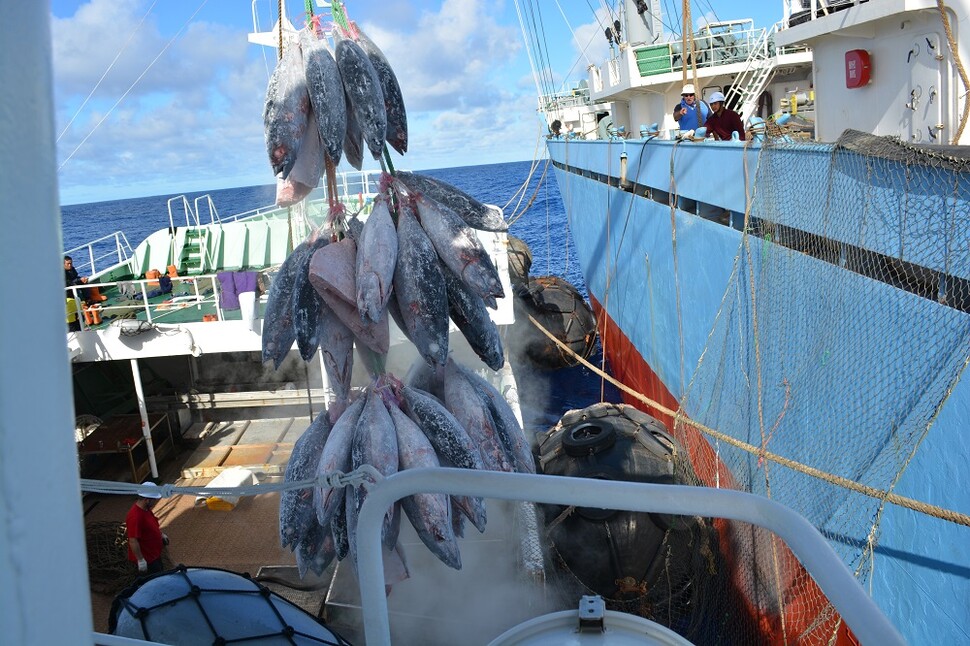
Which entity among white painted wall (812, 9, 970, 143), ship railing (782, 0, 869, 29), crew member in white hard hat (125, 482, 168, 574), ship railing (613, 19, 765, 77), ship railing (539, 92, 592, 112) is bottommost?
crew member in white hard hat (125, 482, 168, 574)

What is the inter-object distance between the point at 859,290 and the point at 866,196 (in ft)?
2.51

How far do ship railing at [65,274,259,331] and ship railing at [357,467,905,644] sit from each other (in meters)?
9.39

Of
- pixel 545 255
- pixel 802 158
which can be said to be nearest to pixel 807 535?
pixel 802 158

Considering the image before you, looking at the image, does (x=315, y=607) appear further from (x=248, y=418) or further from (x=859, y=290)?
(x=248, y=418)

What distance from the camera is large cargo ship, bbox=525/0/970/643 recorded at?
480 centimetres

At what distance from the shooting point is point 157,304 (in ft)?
42.5

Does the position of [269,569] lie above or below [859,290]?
below

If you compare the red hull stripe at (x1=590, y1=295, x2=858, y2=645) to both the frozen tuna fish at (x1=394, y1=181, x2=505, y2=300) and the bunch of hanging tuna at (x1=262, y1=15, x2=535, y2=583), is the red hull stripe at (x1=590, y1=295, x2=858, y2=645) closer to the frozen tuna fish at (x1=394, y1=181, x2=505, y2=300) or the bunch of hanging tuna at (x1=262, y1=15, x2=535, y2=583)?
the bunch of hanging tuna at (x1=262, y1=15, x2=535, y2=583)

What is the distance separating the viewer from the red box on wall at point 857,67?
316 inches

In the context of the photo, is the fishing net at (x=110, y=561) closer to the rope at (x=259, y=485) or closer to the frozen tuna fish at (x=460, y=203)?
the rope at (x=259, y=485)

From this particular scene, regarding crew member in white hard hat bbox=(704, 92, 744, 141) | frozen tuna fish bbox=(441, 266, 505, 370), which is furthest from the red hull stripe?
crew member in white hard hat bbox=(704, 92, 744, 141)

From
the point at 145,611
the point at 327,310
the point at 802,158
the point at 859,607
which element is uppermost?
the point at 802,158

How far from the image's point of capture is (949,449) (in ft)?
15.4

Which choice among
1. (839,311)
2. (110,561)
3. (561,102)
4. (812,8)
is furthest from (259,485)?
(561,102)
